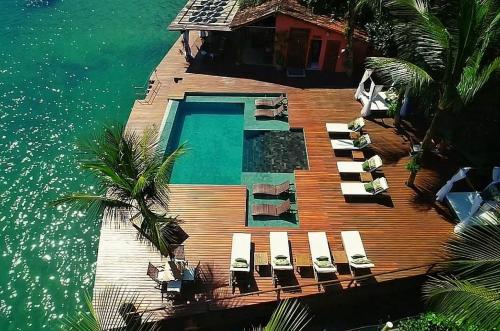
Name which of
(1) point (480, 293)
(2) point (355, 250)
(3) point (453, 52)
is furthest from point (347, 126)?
(1) point (480, 293)

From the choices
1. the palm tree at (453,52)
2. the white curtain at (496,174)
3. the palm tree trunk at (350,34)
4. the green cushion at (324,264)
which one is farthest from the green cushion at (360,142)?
the green cushion at (324,264)

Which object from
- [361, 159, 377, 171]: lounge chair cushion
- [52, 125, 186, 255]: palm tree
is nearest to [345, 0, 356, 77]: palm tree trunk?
[361, 159, 377, 171]: lounge chair cushion

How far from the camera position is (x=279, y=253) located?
1282 centimetres

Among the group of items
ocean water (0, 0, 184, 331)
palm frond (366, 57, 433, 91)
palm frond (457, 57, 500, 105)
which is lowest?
ocean water (0, 0, 184, 331)

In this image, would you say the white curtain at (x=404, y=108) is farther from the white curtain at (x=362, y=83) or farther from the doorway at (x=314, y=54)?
the doorway at (x=314, y=54)

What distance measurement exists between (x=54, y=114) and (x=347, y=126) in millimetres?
16377

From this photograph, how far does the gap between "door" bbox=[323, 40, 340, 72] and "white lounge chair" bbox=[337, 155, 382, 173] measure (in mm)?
8031

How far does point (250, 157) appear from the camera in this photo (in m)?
17.4

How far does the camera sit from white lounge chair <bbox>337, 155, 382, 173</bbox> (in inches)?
610

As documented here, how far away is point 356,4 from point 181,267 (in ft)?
47.5

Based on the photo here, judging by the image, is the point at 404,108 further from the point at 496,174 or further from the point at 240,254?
the point at 240,254

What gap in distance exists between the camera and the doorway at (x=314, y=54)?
21.1 meters

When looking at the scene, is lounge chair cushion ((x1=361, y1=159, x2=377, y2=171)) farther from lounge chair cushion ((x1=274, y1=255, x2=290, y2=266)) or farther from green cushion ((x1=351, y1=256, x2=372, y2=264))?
lounge chair cushion ((x1=274, y1=255, x2=290, y2=266))

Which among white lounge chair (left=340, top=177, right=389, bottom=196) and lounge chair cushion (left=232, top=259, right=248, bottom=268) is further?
white lounge chair (left=340, top=177, right=389, bottom=196)
